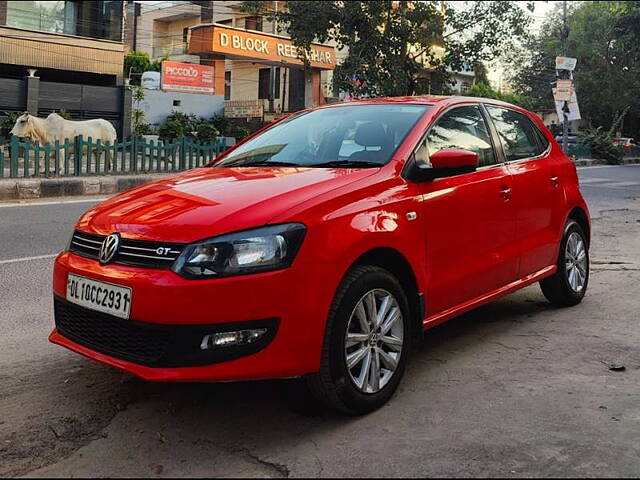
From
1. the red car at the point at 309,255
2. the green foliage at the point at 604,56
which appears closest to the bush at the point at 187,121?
the green foliage at the point at 604,56

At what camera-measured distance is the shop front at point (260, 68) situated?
1346 inches

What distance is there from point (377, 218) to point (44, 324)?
8.76 feet

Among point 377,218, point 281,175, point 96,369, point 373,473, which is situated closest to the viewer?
point 373,473

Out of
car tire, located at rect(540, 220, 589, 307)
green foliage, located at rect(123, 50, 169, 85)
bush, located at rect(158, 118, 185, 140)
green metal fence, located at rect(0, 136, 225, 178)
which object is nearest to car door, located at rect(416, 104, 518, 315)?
car tire, located at rect(540, 220, 589, 307)

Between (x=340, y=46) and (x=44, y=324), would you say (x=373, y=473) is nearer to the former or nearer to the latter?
(x=44, y=324)

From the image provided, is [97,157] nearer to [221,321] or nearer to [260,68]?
[221,321]

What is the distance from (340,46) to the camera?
19734 millimetres

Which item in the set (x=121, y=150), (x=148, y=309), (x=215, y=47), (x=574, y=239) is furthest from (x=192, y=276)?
(x=215, y=47)

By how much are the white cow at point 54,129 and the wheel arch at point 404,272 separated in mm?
13595

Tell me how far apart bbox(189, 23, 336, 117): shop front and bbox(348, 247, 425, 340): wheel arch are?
28.3 metres

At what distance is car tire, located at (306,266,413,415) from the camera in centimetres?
312

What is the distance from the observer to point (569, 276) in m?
5.48

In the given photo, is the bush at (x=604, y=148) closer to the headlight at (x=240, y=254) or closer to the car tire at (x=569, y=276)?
the car tire at (x=569, y=276)

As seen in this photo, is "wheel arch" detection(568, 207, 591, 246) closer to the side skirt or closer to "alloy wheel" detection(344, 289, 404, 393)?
the side skirt
